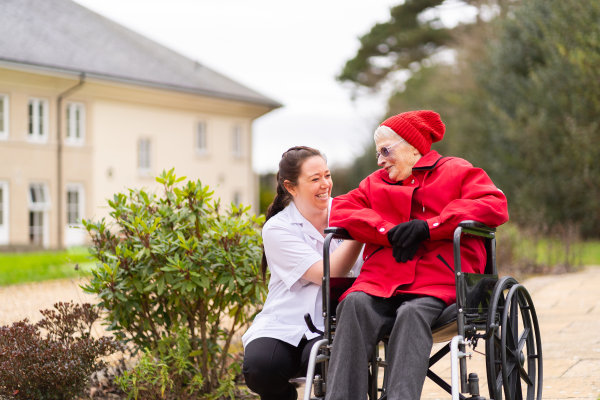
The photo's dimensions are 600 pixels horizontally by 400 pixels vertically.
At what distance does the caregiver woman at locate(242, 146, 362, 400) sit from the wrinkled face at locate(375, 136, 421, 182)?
29 cm

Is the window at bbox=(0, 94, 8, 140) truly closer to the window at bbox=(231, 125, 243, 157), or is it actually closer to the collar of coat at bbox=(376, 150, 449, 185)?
the window at bbox=(231, 125, 243, 157)

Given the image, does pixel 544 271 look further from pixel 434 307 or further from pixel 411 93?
pixel 411 93

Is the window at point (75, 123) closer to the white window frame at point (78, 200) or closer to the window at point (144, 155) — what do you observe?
the white window frame at point (78, 200)

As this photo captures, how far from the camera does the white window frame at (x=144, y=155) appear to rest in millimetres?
28062

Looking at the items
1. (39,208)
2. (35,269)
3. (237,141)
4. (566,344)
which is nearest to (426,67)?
(237,141)

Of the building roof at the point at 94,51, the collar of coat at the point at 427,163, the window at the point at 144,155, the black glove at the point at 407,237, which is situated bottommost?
the black glove at the point at 407,237

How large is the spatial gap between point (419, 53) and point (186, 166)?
407 inches

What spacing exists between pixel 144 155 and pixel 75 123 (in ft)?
11.2

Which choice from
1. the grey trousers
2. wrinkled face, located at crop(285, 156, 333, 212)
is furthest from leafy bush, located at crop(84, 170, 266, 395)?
the grey trousers

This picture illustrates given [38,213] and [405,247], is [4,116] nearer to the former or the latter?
[38,213]

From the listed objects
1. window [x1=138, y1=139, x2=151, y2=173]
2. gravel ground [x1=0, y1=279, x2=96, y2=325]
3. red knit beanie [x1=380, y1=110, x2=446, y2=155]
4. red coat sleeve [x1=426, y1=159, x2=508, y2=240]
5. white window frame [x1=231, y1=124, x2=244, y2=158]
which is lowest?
gravel ground [x1=0, y1=279, x2=96, y2=325]

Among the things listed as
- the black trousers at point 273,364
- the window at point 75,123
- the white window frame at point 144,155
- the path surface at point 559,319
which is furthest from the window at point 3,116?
the black trousers at point 273,364

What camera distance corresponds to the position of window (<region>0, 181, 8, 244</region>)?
23.5 m

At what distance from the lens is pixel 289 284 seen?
3.47 m
